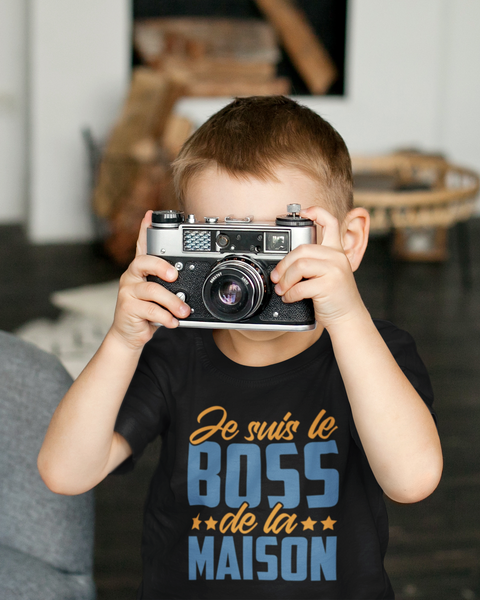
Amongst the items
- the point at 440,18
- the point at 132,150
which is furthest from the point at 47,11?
the point at 440,18

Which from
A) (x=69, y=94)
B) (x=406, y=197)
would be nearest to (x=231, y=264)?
(x=406, y=197)

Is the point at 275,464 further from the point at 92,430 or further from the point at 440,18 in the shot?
the point at 440,18

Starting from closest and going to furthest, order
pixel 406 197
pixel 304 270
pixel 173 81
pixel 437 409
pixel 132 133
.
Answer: pixel 304 270 → pixel 437 409 → pixel 406 197 → pixel 173 81 → pixel 132 133

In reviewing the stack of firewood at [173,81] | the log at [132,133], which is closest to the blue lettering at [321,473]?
the stack of firewood at [173,81]

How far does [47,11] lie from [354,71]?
1.82 meters

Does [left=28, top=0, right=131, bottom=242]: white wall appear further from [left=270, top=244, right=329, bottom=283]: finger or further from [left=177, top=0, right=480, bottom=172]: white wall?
[left=270, top=244, right=329, bottom=283]: finger

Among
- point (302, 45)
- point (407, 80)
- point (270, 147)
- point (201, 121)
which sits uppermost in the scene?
point (302, 45)

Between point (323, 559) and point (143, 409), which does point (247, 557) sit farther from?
point (143, 409)

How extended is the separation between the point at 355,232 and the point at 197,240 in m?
0.20

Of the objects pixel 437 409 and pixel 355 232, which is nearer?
pixel 355 232

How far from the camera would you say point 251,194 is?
2.29 feet

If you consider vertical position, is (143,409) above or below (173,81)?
below

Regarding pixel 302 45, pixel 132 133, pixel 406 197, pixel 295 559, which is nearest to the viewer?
pixel 295 559

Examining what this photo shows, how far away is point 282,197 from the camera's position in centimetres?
70
